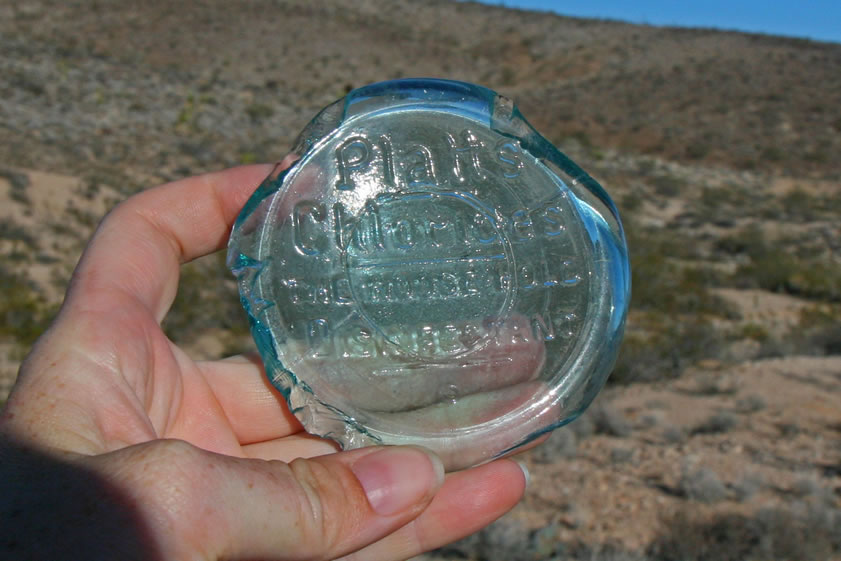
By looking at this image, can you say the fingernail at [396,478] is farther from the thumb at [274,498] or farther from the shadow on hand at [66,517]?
the shadow on hand at [66,517]

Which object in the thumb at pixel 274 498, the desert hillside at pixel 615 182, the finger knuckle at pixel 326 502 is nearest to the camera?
the thumb at pixel 274 498

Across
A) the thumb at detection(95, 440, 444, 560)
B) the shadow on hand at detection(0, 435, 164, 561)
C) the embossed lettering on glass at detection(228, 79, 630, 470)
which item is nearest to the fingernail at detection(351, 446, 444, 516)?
the thumb at detection(95, 440, 444, 560)

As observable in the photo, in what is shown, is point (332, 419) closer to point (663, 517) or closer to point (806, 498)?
point (663, 517)

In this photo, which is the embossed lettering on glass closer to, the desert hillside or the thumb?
the thumb

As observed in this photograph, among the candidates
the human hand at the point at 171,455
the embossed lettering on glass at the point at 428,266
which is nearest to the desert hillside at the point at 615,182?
the human hand at the point at 171,455

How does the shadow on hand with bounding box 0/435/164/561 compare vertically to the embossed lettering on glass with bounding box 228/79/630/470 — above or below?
below

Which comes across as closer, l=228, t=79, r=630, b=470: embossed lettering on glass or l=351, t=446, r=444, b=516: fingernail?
l=351, t=446, r=444, b=516: fingernail

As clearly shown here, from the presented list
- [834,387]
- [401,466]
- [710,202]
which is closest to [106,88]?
[710,202]
